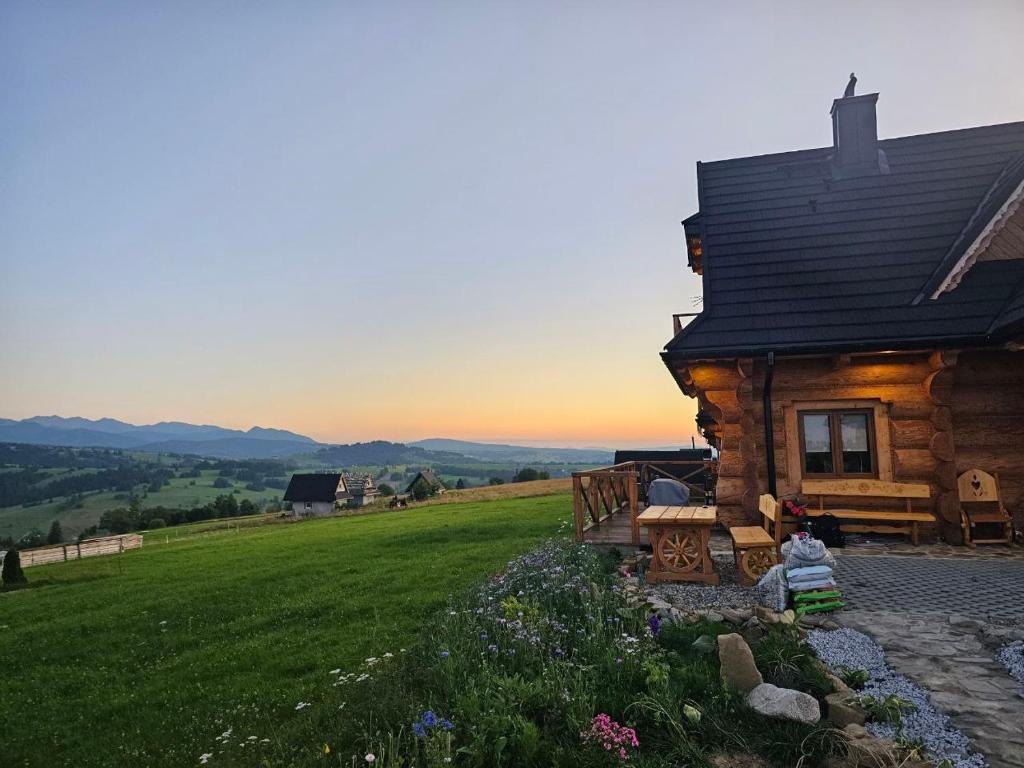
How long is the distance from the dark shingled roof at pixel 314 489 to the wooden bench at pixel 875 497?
204 ft

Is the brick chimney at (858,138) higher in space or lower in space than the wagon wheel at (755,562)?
higher

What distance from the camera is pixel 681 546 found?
761 centimetres

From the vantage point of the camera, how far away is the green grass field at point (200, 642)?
17.0 feet

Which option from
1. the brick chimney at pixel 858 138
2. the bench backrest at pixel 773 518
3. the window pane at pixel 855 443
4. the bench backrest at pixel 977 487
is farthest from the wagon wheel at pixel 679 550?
the brick chimney at pixel 858 138

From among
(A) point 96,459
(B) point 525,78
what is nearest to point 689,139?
(B) point 525,78

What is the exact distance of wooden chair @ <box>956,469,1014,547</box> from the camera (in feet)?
29.0

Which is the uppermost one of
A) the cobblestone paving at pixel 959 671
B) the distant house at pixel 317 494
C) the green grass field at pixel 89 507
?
the cobblestone paving at pixel 959 671

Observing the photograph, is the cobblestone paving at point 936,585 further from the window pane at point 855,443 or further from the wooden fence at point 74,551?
the wooden fence at point 74,551

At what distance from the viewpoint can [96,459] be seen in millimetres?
161500

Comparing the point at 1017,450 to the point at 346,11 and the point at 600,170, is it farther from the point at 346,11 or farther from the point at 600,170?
the point at 346,11

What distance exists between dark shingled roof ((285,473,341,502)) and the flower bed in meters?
62.7

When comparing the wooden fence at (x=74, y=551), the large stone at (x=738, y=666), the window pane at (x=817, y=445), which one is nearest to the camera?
the large stone at (x=738, y=666)

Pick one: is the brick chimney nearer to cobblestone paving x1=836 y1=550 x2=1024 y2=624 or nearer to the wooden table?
cobblestone paving x1=836 y1=550 x2=1024 y2=624

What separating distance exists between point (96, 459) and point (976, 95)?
20498 centimetres
